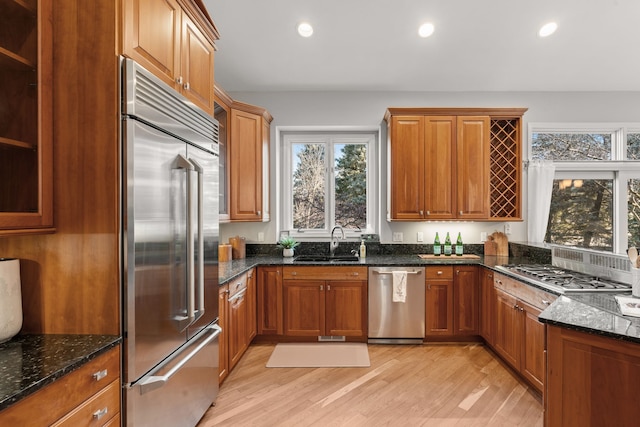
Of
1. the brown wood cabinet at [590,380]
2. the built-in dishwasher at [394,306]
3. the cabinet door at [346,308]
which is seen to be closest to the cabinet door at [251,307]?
the cabinet door at [346,308]

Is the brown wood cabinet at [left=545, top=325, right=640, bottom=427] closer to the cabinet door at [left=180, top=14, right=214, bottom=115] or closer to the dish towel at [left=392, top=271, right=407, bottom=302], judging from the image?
the dish towel at [left=392, top=271, right=407, bottom=302]

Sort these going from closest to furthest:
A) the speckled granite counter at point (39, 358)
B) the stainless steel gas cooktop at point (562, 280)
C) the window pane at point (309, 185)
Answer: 1. the speckled granite counter at point (39, 358)
2. the stainless steel gas cooktop at point (562, 280)
3. the window pane at point (309, 185)

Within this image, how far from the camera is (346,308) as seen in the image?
344 cm

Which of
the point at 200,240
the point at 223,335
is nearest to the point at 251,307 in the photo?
the point at 223,335

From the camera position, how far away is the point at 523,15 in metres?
3.04

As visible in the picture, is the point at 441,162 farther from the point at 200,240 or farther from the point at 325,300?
the point at 200,240

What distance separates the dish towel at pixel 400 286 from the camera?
3355 mm

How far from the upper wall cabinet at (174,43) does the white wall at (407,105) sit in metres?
1.74

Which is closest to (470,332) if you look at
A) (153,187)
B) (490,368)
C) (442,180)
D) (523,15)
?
(490,368)

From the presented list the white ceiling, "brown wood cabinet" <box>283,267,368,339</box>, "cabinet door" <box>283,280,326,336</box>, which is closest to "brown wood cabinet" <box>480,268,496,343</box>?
"brown wood cabinet" <box>283,267,368,339</box>

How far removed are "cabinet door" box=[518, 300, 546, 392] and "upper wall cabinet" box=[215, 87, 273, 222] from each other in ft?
8.44

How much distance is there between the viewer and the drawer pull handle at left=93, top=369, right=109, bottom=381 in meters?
1.29

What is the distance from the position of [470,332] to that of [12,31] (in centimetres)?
392

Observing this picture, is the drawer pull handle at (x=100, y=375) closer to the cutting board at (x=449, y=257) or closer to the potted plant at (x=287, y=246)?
the potted plant at (x=287, y=246)
